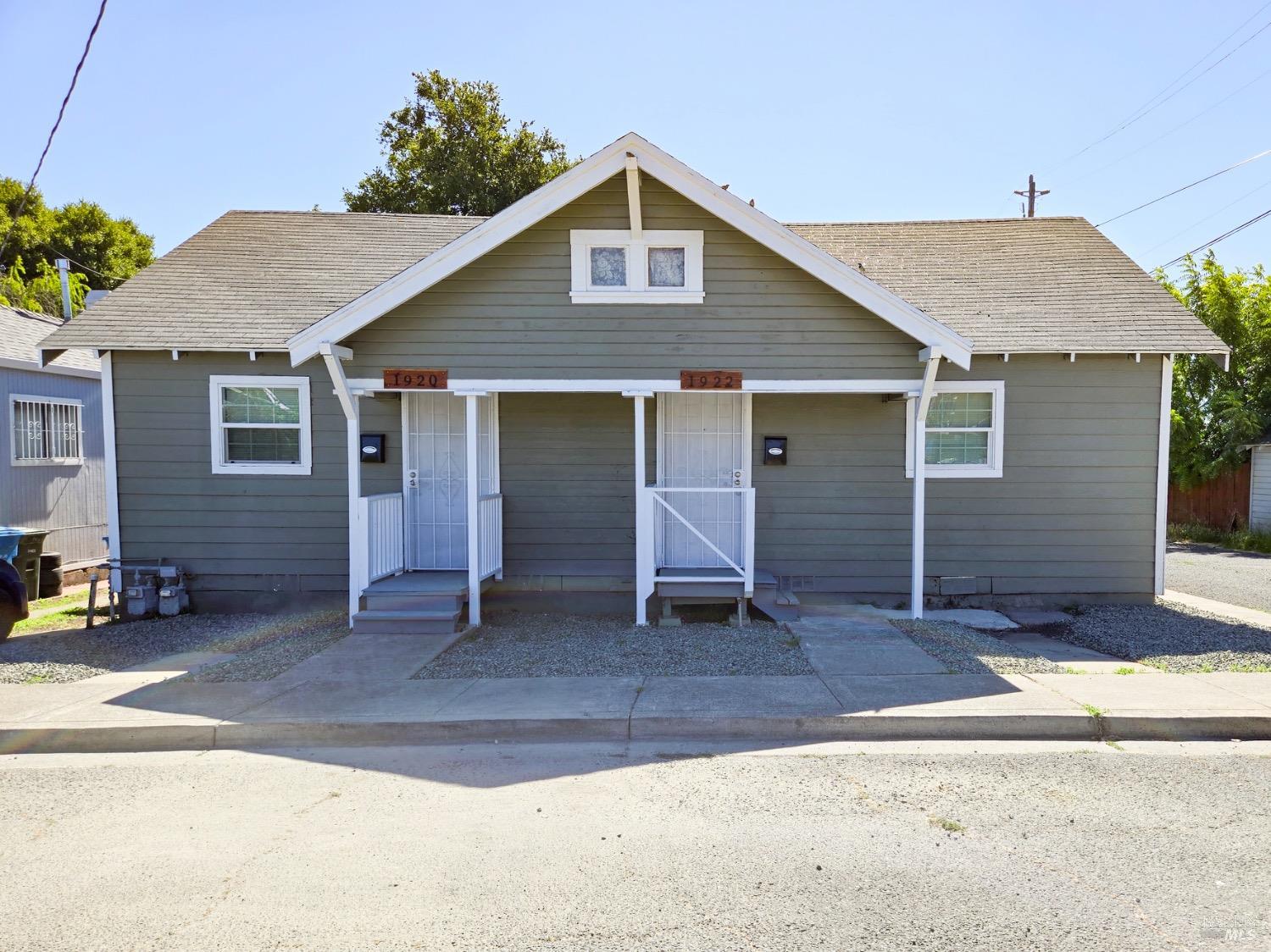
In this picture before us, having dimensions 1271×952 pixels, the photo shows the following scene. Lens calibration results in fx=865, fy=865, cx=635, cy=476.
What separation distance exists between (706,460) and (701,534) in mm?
1454

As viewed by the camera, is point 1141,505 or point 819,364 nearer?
point 819,364

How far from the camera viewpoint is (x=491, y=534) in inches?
394

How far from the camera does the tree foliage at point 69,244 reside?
105 feet

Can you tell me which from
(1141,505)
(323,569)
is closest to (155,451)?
(323,569)

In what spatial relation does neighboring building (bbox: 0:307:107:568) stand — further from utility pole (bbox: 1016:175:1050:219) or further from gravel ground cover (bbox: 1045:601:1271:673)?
utility pole (bbox: 1016:175:1050:219)

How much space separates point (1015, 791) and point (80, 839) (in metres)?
5.04

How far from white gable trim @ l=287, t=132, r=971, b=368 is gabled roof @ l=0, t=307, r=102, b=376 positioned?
20.1ft

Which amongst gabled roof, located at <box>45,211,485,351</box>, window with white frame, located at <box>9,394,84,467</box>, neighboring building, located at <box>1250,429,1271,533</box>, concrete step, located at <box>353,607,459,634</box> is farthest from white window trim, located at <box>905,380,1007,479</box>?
window with white frame, located at <box>9,394,84,467</box>

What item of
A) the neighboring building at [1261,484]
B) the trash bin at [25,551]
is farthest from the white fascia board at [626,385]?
the neighboring building at [1261,484]

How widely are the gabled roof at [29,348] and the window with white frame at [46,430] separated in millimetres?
494

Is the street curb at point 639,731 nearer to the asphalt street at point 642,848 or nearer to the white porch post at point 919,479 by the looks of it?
the asphalt street at point 642,848

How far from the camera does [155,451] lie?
34.2 ft

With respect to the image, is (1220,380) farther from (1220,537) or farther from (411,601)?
(411,601)

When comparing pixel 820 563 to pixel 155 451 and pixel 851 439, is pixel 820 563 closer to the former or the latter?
pixel 851 439
